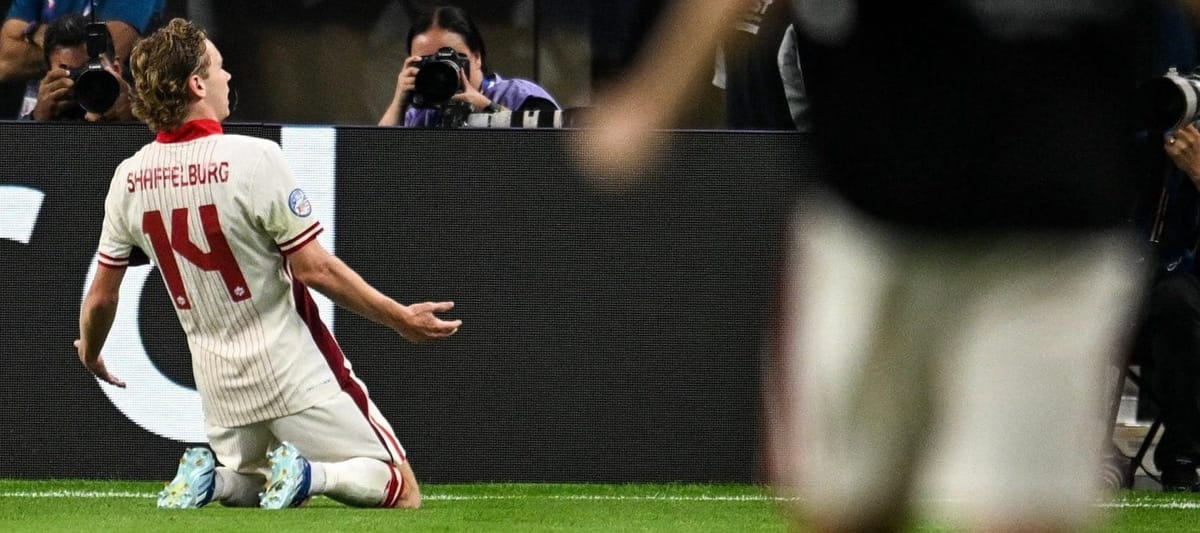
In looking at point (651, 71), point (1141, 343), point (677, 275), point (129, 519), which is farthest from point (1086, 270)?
point (1141, 343)

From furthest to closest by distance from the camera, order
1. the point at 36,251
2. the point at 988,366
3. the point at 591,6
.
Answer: the point at 591,6, the point at 36,251, the point at 988,366

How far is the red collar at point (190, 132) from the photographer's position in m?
5.94

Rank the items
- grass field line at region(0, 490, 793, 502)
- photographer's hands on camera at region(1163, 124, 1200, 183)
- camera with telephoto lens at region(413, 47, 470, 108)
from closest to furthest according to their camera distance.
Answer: grass field line at region(0, 490, 793, 502), photographer's hands on camera at region(1163, 124, 1200, 183), camera with telephoto lens at region(413, 47, 470, 108)

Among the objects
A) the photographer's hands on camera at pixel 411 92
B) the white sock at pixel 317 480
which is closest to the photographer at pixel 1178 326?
the photographer's hands on camera at pixel 411 92

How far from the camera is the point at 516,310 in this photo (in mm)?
7211

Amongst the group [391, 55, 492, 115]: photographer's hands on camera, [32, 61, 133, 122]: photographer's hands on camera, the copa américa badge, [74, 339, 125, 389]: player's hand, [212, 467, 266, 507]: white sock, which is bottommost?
[212, 467, 266, 507]: white sock

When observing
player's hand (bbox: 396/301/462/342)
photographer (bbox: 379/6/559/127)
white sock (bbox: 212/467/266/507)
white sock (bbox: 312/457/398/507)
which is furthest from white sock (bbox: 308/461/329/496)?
photographer (bbox: 379/6/559/127)

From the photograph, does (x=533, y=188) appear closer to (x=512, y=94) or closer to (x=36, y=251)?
(x=512, y=94)

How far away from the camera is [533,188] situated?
7.18 meters

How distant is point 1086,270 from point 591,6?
6.07 metres

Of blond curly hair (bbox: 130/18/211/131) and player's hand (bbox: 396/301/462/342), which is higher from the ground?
blond curly hair (bbox: 130/18/211/131)

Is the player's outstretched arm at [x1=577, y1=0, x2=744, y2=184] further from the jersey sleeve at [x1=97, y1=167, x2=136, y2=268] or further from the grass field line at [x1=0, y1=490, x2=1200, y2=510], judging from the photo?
the grass field line at [x1=0, y1=490, x2=1200, y2=510]

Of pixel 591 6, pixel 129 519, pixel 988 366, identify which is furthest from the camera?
pixel 591 6

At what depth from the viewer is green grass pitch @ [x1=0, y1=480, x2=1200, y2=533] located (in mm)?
5766
